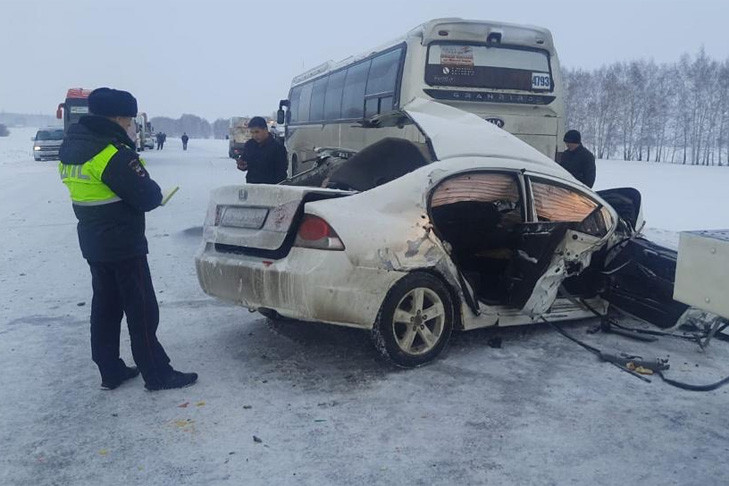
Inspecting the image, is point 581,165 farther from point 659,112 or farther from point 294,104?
point 659,112

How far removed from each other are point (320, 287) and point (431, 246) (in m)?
0.84

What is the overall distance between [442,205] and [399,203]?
77 cm

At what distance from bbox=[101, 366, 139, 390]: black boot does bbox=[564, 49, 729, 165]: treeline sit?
73.9 m

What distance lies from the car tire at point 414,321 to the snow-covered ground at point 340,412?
140 mm

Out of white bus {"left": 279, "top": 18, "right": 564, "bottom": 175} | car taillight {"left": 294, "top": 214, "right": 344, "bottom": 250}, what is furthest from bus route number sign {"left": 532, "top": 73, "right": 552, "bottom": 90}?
car taillight {"left": 294, "top": 214, "right": 344, "bottom": 250}

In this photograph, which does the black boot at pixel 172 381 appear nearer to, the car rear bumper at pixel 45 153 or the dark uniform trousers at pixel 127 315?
the dark uniform trousers at pixel 127 315

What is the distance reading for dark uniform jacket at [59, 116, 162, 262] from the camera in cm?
387

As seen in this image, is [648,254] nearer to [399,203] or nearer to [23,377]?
[399,203]

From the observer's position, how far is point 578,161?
9.04 metres

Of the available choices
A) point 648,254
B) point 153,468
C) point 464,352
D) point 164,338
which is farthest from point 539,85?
point 153,468

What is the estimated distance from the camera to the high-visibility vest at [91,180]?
3848 mm

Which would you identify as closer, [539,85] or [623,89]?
[539,85]

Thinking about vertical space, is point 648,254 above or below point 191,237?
above

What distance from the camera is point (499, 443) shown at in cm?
350
